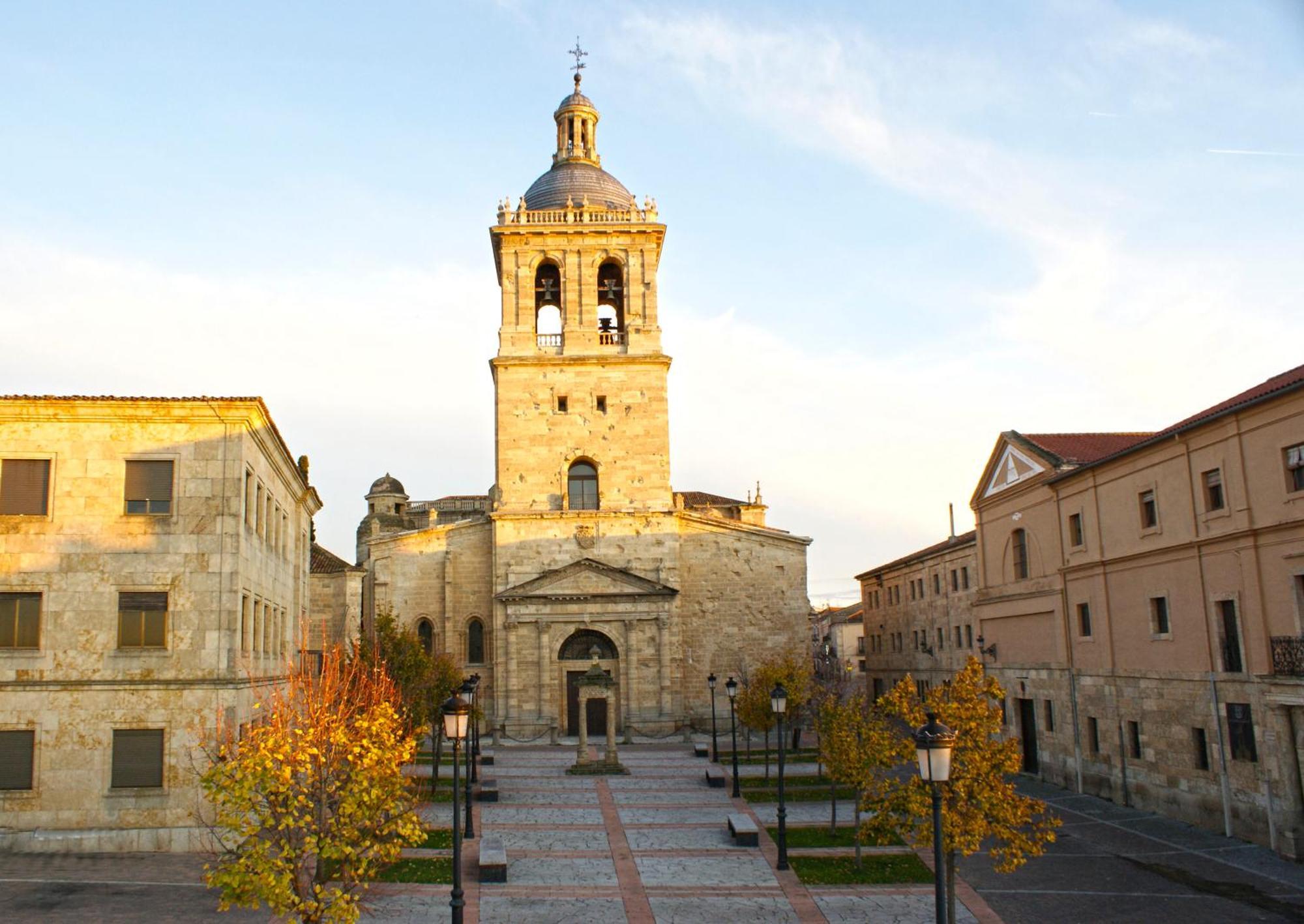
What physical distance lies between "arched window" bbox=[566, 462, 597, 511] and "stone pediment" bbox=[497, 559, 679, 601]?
3153 millimetres

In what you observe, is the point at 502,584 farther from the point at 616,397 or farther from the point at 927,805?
the point at 927,805

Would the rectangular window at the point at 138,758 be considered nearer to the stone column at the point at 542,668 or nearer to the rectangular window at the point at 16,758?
the rectangular window at the point at 16,758

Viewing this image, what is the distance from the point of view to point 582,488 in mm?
49969

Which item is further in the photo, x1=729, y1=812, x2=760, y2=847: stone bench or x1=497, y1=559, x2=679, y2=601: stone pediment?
x1=497, y1=559, x2=679, y2=601: stone pediment

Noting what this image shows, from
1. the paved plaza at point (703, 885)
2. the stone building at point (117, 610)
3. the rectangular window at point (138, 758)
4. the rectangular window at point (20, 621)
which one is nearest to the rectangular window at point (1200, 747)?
the paved plaza at point (703, 885)

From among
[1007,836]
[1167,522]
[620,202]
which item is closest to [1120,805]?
[1167,522]

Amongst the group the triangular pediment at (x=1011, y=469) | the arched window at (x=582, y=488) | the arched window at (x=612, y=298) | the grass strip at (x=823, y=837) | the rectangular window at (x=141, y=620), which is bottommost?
the grass strip at (x=823, y=837)

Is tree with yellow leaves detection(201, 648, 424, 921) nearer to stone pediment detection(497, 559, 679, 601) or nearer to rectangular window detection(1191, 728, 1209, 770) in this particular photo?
rectangular window detection(1191, 728, 1209, 770)

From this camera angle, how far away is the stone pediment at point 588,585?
47.6 metres

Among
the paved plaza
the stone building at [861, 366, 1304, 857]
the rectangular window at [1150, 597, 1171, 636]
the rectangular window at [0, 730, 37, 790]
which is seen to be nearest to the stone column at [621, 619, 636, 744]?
the stone building at [861, 366, 1304, 857]

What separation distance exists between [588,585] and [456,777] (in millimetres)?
31861

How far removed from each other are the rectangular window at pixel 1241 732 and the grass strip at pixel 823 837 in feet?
25.1

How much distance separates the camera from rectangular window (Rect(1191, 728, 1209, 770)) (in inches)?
989

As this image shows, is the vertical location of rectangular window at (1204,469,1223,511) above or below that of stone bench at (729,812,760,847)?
above
